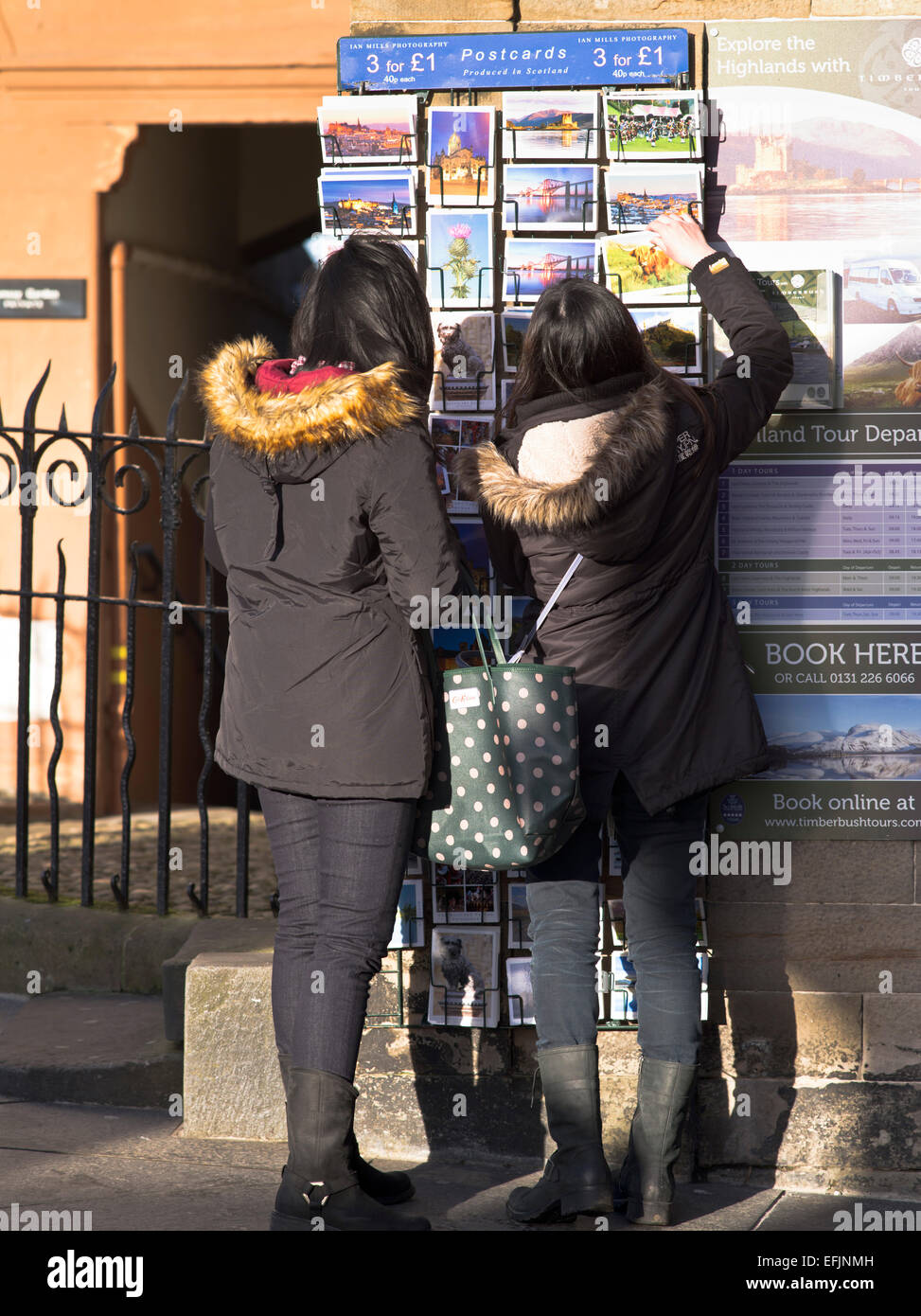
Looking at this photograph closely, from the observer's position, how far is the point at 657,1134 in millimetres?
3002

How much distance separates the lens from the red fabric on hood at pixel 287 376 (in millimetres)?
2777

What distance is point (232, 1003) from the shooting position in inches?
141

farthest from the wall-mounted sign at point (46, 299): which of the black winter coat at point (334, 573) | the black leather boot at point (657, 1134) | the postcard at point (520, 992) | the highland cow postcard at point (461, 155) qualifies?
the black leather boot at point (657, 1134)

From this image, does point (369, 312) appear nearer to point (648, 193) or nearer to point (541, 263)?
point (541, 263)

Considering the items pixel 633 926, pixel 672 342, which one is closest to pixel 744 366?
pixel 672 342

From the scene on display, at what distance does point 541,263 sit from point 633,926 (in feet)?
5.08


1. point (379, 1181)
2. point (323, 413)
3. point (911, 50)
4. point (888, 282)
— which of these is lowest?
point (379, 1181)

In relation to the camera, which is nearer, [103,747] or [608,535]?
[608,535]

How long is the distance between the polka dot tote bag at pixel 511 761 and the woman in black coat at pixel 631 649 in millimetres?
169

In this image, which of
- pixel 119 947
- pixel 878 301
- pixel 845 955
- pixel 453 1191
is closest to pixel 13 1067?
pixel 119 947

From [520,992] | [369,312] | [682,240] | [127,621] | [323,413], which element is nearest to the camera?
[323,413]

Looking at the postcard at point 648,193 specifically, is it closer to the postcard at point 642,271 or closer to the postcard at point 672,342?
the postcard at point 642,271

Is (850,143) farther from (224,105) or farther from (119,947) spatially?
(224,105)

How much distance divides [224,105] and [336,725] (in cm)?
529
